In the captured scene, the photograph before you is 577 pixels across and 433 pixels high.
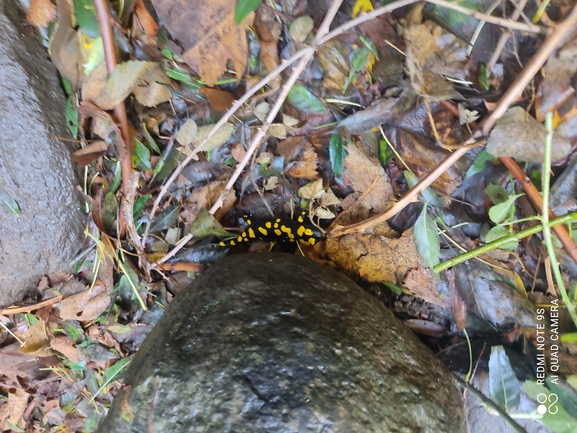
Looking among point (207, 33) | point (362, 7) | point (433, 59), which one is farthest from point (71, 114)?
point (433, 59)

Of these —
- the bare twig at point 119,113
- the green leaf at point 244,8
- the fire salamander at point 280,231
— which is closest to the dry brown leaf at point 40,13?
the bare twig at point 119,113

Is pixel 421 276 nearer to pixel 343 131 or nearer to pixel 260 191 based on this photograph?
pixel 343 131

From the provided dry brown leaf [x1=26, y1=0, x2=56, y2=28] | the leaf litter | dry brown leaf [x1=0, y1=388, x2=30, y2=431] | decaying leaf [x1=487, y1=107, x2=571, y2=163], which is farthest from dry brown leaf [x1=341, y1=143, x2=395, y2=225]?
dry brown leaf [x1=0, y1=388, x2=30, y2=431]

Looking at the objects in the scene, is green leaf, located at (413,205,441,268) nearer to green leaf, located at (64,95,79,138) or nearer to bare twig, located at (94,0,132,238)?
bare twig, located at (94,0,132,238)

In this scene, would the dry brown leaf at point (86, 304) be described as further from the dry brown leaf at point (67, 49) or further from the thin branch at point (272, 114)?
the dry brown leaf at point (67, 49)

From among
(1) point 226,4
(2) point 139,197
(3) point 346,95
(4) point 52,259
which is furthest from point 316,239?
(4) point 52,259
